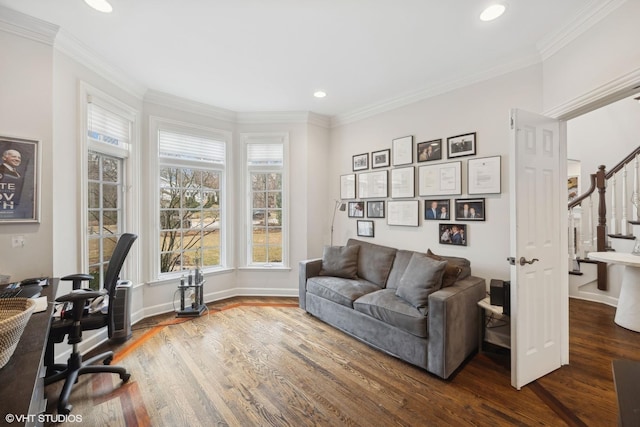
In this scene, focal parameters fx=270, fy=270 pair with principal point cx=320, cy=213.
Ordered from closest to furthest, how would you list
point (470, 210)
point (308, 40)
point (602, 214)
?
point (308, 40) < point (470, 210) < point (602, 214)

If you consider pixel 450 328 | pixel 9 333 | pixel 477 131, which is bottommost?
pixel 450 328

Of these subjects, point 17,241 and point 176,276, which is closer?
point 17,241

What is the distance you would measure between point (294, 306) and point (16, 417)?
3.24m

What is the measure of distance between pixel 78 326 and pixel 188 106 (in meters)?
2.84

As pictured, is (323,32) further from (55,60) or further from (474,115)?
(55,60)

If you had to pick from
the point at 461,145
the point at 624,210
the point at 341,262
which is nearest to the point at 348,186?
the point at 341,262

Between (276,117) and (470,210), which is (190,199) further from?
(470,210)

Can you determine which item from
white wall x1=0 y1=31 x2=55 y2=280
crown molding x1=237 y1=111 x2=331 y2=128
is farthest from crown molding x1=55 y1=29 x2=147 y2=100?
crown molding x1=237 y1=111 x2=331 y2=128

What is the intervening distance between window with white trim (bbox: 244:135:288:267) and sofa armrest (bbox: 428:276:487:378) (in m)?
2.50

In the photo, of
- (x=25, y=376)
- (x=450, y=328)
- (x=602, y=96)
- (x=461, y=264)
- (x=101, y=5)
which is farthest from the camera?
(x=461, y=264)

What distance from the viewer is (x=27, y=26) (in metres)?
2.09

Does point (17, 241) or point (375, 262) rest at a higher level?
point (17, 241)

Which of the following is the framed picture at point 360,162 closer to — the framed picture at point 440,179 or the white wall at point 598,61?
the framed picture at point 440,179

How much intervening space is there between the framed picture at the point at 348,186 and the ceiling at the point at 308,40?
1.26 m
